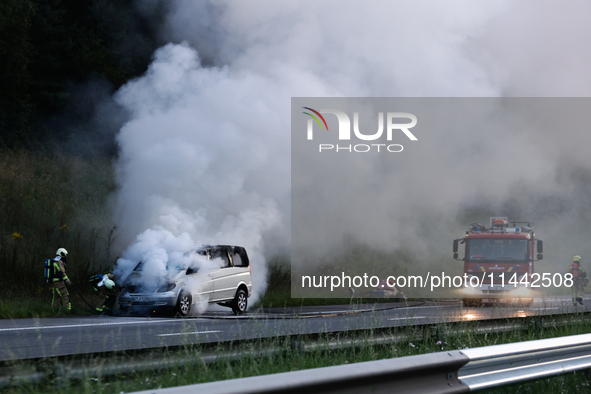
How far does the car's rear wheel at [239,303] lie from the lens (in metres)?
16.6

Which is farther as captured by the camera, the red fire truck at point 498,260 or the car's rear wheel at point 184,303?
the red fire truck at point 498,260

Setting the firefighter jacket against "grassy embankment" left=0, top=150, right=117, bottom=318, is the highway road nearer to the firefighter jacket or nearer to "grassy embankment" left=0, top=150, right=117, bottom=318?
the firefighter jacket

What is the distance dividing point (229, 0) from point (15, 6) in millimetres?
7345

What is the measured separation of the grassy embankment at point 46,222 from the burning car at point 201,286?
1.71m

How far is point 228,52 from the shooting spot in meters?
23.0

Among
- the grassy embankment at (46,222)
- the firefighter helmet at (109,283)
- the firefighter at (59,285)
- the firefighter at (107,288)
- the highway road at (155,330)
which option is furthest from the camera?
the grassy embankment at (46,222)

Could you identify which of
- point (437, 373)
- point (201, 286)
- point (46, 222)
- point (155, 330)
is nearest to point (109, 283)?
point (201, 286)

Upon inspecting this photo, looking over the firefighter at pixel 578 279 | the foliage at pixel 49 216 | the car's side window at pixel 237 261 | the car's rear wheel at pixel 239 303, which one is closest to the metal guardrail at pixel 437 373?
the car's rear wheel at pixel 239 303

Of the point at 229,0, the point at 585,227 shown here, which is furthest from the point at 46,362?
the point at 585,227

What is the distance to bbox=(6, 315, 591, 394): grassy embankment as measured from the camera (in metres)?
3.75

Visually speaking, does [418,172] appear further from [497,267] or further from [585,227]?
[585,227]

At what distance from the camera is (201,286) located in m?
15.0
